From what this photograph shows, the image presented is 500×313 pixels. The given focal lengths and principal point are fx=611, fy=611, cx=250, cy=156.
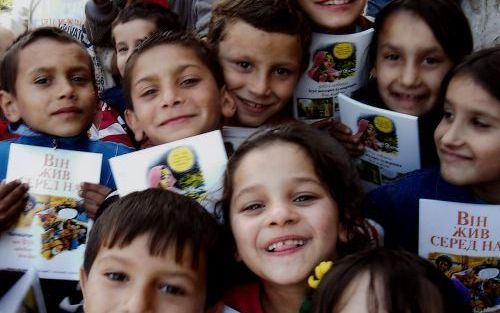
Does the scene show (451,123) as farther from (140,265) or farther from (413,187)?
(140,265)

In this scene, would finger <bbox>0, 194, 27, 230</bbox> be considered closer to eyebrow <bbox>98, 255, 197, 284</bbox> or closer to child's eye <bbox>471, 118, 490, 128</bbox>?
eyebrow <bbox>98, 255, 197, 284</bbox>

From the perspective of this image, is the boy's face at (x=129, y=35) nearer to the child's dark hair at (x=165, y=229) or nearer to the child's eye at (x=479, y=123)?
the child's dark hair at (x=165, y=229)

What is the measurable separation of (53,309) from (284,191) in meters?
0.85

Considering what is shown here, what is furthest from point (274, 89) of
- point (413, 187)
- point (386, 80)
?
point (413, 187)

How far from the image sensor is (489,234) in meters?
1.79

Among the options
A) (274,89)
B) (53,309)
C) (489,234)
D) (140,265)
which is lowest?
(53,309)

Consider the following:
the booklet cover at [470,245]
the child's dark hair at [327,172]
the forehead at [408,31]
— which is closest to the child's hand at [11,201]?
the child's dark hair at [327,172]

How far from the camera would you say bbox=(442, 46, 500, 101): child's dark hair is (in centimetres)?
184

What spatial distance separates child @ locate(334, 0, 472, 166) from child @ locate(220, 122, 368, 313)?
44 cm

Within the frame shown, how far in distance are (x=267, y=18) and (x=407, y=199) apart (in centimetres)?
81

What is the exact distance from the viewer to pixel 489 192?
1914 millimetres

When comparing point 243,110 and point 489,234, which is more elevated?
point 243,110

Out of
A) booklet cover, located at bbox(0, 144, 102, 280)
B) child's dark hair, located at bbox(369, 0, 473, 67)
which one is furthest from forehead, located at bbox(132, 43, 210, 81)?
child's dark hair, located at bbox(369, 0, 473, 67)

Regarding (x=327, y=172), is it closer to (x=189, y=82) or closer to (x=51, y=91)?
(x=189, y=82)
